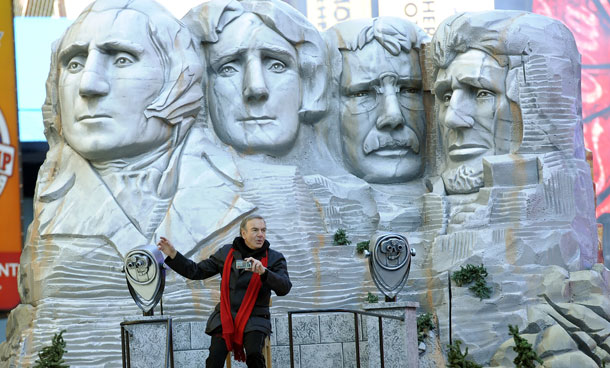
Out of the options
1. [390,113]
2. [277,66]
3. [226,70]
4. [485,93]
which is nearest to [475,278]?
[485,93]

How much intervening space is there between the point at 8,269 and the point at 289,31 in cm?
777

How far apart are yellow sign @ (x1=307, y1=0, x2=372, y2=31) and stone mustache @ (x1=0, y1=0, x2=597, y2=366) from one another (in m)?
6.68

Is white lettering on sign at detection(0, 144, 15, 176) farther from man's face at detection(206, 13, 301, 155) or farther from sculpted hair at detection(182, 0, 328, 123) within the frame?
man's face at detection(206, 13, 301, 155)

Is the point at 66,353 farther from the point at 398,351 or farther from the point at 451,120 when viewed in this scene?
the point at 451,120

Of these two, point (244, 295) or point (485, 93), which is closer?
point (244, 295)

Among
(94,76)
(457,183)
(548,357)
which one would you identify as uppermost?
(94,76)

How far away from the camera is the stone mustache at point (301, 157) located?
50.2ft

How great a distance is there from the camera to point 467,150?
1631 cm

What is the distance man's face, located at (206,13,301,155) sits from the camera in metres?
16.5

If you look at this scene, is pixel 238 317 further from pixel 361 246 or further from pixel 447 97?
pixel 447 97

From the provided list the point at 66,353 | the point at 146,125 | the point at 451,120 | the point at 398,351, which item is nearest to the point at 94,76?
the point at 146,125

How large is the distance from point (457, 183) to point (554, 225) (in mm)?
1377

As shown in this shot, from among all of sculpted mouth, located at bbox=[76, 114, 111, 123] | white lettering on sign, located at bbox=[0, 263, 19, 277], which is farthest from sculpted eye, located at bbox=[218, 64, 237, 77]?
white lettering on sign, located at bbox=[0, 263, 19, 277]

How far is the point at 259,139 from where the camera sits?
1648 centimetres
